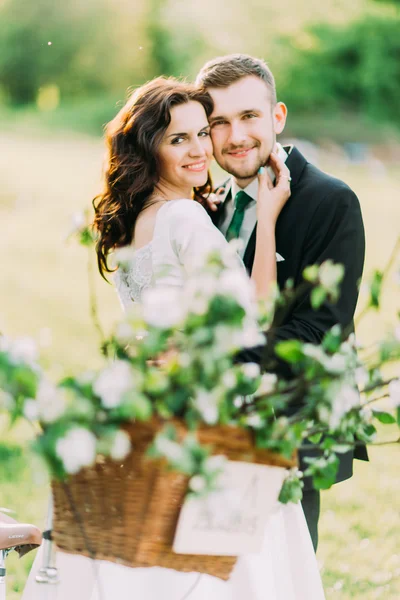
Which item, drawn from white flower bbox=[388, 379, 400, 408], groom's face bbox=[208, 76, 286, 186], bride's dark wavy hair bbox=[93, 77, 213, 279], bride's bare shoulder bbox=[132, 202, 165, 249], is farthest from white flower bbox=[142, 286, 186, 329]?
groom's face bbox=[208, 76, 286, 186]

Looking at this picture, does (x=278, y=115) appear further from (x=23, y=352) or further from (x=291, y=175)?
(x=23, y=352)

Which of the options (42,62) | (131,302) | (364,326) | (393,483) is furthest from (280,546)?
(42,62)

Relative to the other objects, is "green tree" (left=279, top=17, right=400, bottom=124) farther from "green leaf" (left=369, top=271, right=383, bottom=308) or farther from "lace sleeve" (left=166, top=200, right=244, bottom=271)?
"green leaf" (left=369, top=271, right=383, bottom=308)

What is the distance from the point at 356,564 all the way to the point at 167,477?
335 centimetres

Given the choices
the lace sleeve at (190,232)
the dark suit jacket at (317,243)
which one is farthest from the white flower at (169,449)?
the dark suit jacket at (317,243)

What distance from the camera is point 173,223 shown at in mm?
2396

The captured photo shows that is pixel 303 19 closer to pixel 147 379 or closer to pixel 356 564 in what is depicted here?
pixel 356 564

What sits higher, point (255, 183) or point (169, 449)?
point (255, 183)

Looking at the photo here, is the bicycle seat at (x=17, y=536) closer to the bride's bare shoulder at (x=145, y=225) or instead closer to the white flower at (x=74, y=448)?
the bride's bare shoulder at (x=145, y=225)

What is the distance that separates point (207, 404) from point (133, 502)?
254 millimetres

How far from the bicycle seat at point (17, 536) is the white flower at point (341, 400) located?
4.33 ft

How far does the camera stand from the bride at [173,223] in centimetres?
235

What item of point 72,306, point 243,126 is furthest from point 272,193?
point 72,306

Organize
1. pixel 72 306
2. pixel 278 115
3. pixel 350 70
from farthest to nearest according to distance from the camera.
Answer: pixel 350 70 < pixel 72 306 < pixel 278 115
